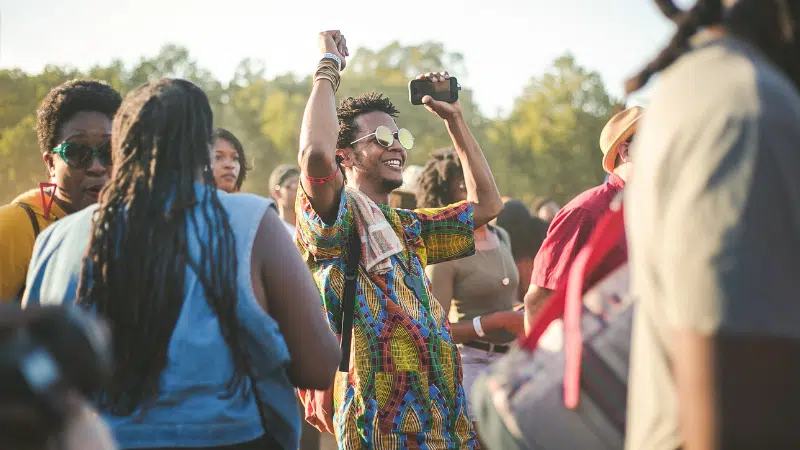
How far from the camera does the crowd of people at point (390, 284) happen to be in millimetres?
1174

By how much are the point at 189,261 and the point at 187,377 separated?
313mm

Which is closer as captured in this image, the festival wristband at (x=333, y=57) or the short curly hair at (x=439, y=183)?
the festival wristband at (x=333, y=57)

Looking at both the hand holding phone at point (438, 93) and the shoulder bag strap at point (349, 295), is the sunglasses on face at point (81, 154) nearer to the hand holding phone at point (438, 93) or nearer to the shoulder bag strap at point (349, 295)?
the shoulder bag strap at point (349, 295)

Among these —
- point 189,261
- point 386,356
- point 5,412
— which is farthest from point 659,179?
point 386,356

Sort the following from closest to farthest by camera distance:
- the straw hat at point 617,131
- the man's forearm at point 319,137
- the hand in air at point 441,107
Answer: the man's forearm at point 319,137
the straw hat at point 617,131
the hand in air at point 441,107

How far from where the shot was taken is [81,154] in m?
3.35

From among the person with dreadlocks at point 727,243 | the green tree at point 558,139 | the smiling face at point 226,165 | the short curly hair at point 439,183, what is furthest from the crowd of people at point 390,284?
the green tree at point 558,139

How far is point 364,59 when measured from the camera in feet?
299

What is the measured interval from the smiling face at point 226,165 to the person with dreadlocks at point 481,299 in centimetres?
162

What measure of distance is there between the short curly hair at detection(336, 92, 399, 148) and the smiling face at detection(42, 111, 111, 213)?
61.1 inches

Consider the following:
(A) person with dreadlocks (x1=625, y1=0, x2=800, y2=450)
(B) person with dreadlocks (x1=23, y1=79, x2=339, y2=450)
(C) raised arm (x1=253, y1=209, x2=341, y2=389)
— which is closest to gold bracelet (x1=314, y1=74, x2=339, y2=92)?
(B) person with dreadlocks (x1=23, y1=79, x2=339, y2=450)

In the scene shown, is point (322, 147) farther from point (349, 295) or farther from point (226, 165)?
point (226, 165)

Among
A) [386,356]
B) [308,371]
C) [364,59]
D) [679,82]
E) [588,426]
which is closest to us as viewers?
[679,82]

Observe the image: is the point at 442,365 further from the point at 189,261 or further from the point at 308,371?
the point at 189,261
